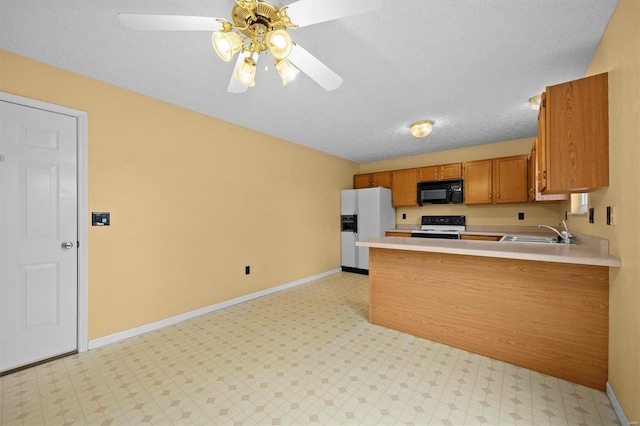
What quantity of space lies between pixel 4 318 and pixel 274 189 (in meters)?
2.93

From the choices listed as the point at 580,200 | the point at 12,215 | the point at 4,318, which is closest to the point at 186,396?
the point at 4,318

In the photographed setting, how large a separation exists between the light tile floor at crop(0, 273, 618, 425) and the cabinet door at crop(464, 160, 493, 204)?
9.78 feet

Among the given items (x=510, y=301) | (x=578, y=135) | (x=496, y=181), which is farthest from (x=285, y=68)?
(x=496, y=181)

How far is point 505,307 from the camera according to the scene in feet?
7.02

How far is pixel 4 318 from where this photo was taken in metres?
1.98

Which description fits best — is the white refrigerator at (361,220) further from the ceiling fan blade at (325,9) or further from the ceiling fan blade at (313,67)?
the ceiling fan blade at (325,9)

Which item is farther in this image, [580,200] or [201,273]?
[201,273]

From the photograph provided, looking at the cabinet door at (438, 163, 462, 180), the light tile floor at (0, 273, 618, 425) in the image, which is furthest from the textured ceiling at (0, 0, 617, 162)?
the light tile floor at (0, 273, 618, 425)

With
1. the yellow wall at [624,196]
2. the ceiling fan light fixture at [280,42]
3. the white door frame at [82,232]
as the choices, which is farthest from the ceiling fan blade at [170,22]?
the yellow wall at [624,196]

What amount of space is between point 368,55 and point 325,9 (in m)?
0.94

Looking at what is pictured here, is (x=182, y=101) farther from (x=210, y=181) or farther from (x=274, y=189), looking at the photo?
(x=274, y=189)

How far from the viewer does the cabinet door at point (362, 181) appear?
5621 mm

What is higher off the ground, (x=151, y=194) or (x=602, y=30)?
(x=602, y=30)

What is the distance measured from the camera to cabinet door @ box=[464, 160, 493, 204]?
14.3 feet
